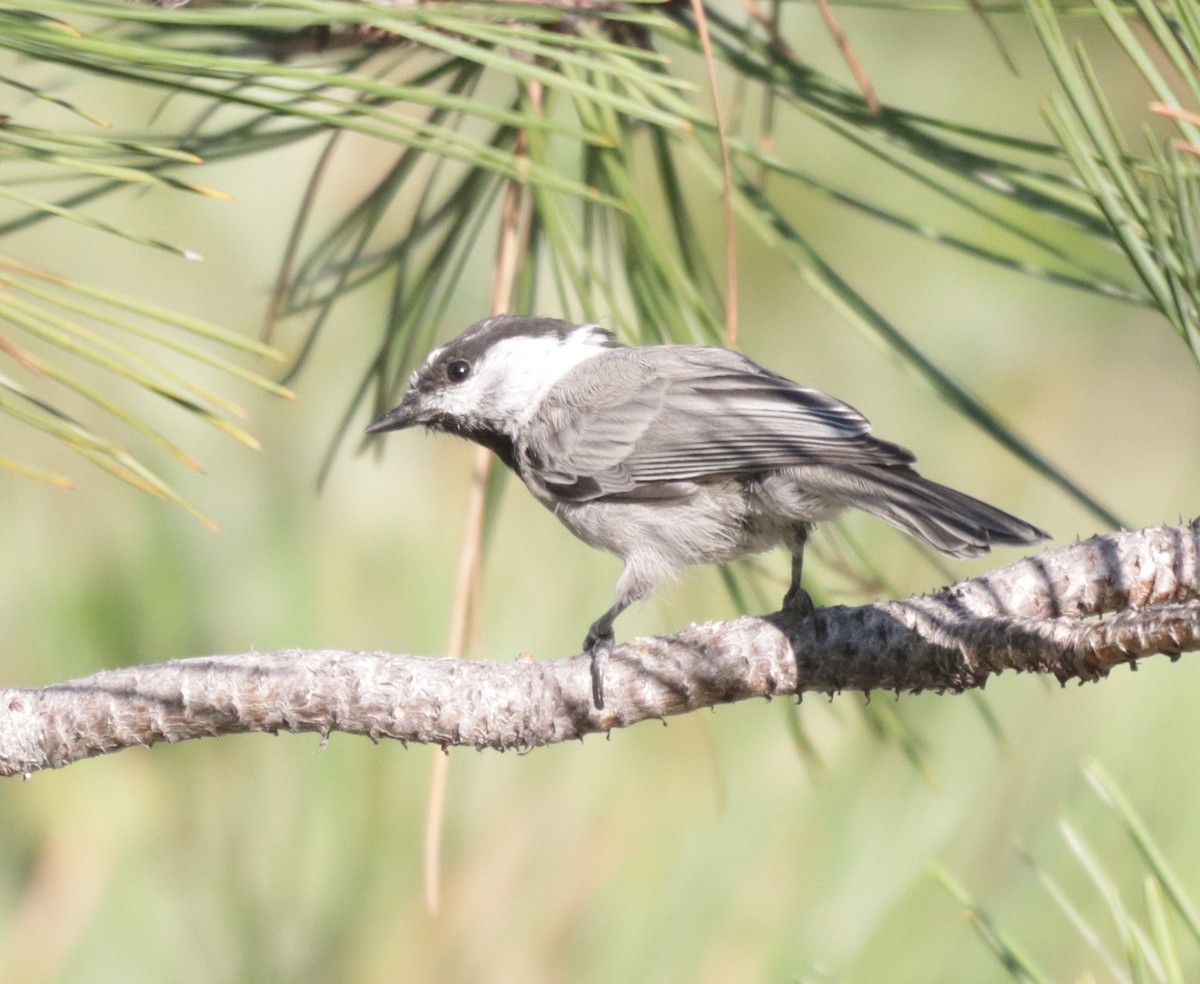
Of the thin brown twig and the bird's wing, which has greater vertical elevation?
the thin brown twig

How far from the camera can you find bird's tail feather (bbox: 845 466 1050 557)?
154 centimetres

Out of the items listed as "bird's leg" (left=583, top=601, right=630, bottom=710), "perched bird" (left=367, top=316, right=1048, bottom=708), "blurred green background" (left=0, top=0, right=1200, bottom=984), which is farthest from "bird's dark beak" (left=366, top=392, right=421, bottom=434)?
"bird's leg" (left=583, top=601, right=630, bottom=710)

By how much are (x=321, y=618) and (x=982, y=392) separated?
1.66 meters

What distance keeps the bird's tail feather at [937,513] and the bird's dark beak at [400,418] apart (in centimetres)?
Result: 72

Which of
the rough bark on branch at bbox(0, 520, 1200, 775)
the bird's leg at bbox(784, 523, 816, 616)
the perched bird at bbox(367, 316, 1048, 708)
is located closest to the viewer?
the rough bark on branch at bbox(0, 520, 1200, 775)

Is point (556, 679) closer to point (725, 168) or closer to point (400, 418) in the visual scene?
point (725, 168)

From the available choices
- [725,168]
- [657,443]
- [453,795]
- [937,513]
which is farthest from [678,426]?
[725,168]

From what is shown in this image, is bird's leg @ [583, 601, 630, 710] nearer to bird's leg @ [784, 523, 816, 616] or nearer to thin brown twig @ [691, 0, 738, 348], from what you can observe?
bird's leg @ [784, 523, 816, 616]

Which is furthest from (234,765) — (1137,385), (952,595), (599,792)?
(1137,385)

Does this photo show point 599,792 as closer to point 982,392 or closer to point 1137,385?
point 982,392

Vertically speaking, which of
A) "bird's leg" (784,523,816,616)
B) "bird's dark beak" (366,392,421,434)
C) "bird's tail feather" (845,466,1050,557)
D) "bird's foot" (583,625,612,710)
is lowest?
"bird's foot" (583,625,612,710)

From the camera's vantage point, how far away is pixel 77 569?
5.73 feet

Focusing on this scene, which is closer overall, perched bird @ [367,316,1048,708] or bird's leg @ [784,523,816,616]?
bird's leg @ [784,523,816,616]

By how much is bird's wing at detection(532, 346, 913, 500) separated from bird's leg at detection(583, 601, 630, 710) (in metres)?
0.29
